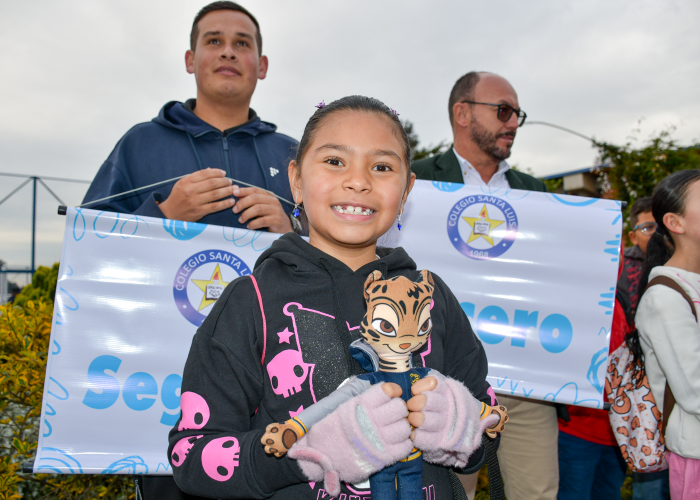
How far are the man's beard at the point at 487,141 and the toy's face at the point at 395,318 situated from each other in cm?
266

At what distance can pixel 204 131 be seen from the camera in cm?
255

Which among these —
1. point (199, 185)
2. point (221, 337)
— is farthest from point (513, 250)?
point (221, 337)

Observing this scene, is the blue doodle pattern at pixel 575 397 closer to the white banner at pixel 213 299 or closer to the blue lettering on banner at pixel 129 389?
the white banner at pixel 213 299

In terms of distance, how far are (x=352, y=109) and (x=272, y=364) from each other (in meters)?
0.81

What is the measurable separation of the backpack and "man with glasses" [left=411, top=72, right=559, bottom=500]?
1.42ft

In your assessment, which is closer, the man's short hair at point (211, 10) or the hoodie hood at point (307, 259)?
the hoodie hood at point (307, 259)

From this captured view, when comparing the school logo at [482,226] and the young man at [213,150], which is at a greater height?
the young man at [213,150]

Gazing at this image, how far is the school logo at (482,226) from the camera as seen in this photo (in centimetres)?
264

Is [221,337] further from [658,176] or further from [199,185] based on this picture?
[658,176]

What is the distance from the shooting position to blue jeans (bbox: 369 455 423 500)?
43.0 inches

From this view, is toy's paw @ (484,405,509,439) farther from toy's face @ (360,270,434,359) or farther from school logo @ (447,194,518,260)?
school logo @ (447,194,518,260)

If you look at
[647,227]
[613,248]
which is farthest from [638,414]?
[647,227]

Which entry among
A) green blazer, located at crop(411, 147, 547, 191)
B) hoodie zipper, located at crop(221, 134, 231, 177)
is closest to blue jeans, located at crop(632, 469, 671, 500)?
green blazer, located at crop(411, 147, 547, 191)

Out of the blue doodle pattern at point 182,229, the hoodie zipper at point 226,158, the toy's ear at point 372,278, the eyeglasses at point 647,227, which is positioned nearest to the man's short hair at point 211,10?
the hoodie zipper at point 226,158
